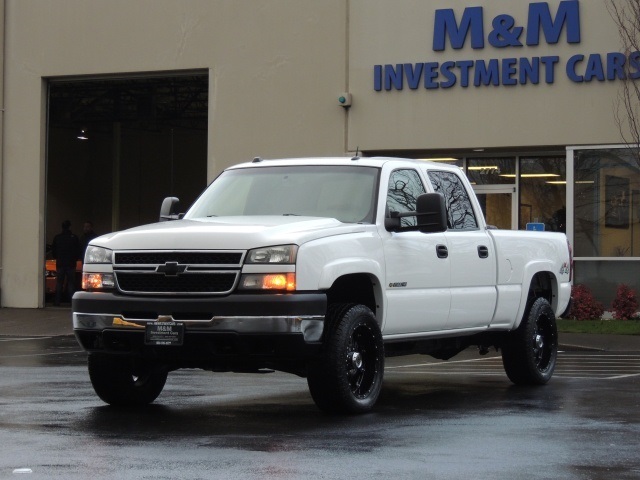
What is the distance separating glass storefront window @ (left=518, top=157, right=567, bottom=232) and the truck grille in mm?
15380

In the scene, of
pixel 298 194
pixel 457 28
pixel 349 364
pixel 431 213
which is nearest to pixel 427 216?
pixel 431 213

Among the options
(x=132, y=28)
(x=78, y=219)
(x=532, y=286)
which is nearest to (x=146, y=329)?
(x=532, y=286)

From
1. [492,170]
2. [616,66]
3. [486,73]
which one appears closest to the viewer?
[616,66]

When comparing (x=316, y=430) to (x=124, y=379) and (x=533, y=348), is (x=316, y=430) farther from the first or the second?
(x=533, y=348)

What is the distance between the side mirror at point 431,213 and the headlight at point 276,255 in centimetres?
162

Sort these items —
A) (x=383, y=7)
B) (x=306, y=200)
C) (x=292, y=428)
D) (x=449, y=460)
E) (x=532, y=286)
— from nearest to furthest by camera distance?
(x=449, y=460)
(x=292, y=428)
(x=306, y=200)
(x=532, y=286)
(x=383, y=7)

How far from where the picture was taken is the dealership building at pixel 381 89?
77.8 feet

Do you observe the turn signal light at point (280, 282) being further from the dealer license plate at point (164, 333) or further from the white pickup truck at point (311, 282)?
the dealer license plate at point (164, 333)

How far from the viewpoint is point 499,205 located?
83.0 feet

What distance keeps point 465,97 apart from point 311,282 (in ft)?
49.1

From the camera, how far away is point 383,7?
25.4 meters

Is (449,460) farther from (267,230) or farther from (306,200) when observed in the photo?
(306,200)

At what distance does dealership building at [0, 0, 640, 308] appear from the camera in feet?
77.8

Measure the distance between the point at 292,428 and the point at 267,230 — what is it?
1532 millimetres
